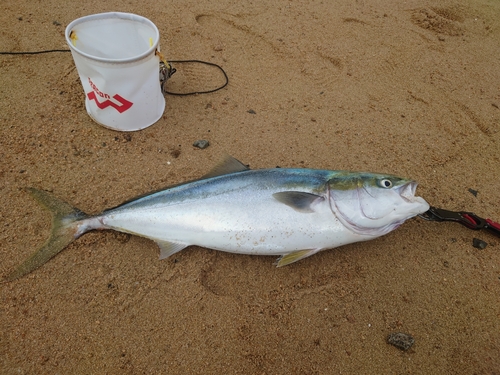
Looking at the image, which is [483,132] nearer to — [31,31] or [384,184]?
[384,184]

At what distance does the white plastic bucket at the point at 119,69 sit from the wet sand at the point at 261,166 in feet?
0.57

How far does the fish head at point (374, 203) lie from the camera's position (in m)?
2.44

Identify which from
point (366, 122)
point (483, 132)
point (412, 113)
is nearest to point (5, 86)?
point (366, 122)

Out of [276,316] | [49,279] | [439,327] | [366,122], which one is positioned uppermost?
[366,122]

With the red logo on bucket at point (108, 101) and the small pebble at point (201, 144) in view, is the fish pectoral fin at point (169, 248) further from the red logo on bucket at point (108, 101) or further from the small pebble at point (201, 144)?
the red logo on bucket at point (108, 101)

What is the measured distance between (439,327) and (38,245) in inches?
116

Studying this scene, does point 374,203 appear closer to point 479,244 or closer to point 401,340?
point 401,340

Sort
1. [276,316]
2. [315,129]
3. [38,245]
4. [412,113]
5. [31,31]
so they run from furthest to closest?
[31,31] < [412,113] < [315,129] < [38,245] < [276,316]

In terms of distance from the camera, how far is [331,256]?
2705 mm

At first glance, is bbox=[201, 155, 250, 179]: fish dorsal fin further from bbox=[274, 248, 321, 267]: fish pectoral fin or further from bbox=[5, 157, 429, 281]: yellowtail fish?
bbox=[274, 248, 321, 267]: fish pectoral fin

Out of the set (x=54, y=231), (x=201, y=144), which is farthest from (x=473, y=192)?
(x=54, y=231)

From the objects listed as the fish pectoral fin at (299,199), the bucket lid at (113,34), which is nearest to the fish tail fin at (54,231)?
the bucket lid at (113,34)

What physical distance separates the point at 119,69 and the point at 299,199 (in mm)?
1862

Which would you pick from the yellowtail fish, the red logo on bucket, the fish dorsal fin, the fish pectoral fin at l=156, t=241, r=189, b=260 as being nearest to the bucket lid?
the red logo on bucket
